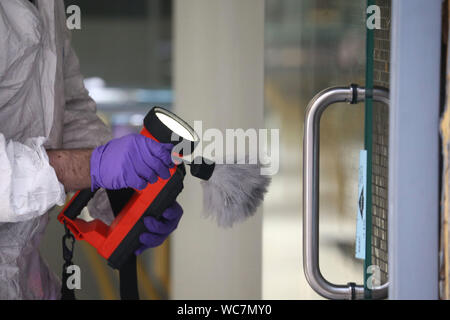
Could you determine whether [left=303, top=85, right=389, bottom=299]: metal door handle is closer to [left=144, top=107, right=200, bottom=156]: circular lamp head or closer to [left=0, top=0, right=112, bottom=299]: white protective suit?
[left=144, top=107, right=200, bottom=156]: circular lamp head

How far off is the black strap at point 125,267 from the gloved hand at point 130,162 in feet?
0.79

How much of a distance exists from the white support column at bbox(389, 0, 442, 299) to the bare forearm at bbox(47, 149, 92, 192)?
740 mm

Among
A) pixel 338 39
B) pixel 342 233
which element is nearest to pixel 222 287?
pixel 342 233

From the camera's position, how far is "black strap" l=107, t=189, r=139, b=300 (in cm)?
152

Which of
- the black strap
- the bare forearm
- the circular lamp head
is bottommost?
the black strap

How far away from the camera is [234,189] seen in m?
1.42

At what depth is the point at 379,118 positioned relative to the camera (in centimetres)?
99

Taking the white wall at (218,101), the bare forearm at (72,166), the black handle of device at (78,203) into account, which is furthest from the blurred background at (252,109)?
the bare forearm at (72,166)

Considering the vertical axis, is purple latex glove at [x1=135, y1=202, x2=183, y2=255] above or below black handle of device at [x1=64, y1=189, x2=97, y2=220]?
below

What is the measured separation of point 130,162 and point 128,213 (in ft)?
0.93

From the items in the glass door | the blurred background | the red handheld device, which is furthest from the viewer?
the blurred background

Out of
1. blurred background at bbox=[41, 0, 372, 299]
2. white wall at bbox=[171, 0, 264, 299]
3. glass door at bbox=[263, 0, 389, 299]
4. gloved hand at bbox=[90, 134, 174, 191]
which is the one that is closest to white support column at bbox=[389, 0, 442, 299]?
glass door at bbox=[263, 0, 389, 299]
